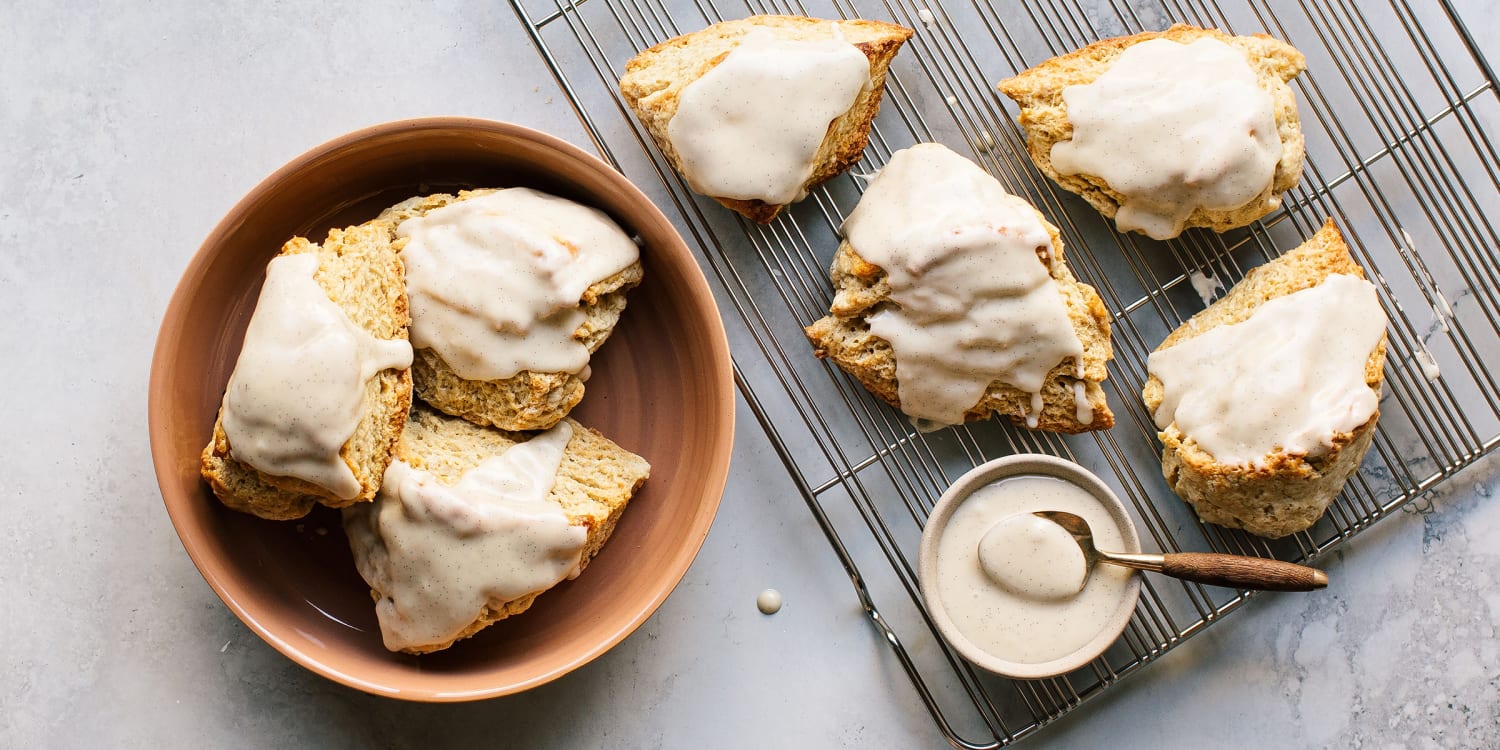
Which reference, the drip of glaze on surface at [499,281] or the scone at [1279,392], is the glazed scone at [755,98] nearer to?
the drip of glaze on surface at [499,281]

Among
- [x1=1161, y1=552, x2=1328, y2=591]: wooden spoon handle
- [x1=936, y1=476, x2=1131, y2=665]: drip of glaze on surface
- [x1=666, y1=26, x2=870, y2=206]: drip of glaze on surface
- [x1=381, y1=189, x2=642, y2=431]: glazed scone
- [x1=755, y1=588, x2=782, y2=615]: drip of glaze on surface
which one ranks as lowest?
[x1=1161, y1=552, x2=1328, y2=591]: wooden spoon handle

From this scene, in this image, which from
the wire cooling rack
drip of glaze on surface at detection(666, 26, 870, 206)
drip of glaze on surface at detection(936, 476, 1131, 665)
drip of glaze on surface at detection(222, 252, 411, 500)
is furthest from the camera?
the wire cooling rack

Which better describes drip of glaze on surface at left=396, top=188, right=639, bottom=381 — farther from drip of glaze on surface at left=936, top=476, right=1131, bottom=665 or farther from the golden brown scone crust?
drip of glaze on surface at left=936, top=476, right=1131, bottom=665

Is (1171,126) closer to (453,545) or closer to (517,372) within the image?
(517,372)

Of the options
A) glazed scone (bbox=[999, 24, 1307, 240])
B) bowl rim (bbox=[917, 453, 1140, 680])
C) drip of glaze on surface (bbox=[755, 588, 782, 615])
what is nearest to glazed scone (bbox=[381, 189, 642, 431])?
drip of glaze on surface (bbox=[755, 588, 782, 615])

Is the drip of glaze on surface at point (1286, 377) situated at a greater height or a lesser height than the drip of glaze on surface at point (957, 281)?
lesser

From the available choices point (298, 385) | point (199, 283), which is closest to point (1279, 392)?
point (298, 385)

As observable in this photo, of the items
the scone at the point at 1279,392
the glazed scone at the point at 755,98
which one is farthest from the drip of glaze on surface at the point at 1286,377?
the glazed scone at the point at 755,98
